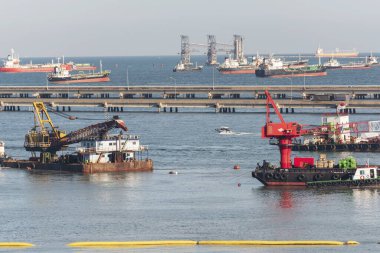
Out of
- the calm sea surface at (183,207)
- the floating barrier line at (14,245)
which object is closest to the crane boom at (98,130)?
the calm sea surface at (183,207)

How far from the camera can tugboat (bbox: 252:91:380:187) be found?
11094 cm

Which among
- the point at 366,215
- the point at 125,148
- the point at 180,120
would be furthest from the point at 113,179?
the point at 180,120

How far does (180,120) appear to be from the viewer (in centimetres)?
19825

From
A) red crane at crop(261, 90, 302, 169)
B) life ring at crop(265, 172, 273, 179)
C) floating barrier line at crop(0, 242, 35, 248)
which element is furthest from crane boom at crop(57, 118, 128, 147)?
floating barrier line at crop(0, 242, 35, 248)

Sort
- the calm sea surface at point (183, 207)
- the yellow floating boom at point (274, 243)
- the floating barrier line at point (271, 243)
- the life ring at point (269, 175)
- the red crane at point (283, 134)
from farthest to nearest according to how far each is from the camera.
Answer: the red crane at point (283, 134) → the life ring at point (269, 175) → the calm sea surface at point (183, 207) → the floating barrier line at point (271, 243) → the yellow floating boom at point (274, 243)

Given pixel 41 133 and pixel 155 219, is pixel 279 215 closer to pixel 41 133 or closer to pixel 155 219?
pixel 155 219

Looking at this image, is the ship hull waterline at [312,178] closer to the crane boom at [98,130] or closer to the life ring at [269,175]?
the life ring at [269,175]

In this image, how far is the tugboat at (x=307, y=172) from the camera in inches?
4368

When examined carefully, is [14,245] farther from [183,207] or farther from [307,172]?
[307,172]

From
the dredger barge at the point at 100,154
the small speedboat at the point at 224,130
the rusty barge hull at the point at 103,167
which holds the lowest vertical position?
the rusty barge hull at the point at 103,167

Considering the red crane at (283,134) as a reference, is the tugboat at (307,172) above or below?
below

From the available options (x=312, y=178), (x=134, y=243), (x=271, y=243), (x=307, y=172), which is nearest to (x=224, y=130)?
(x=307, y=172)

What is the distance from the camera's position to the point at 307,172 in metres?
112

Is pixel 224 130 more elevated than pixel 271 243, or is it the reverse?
pixel 224 130
